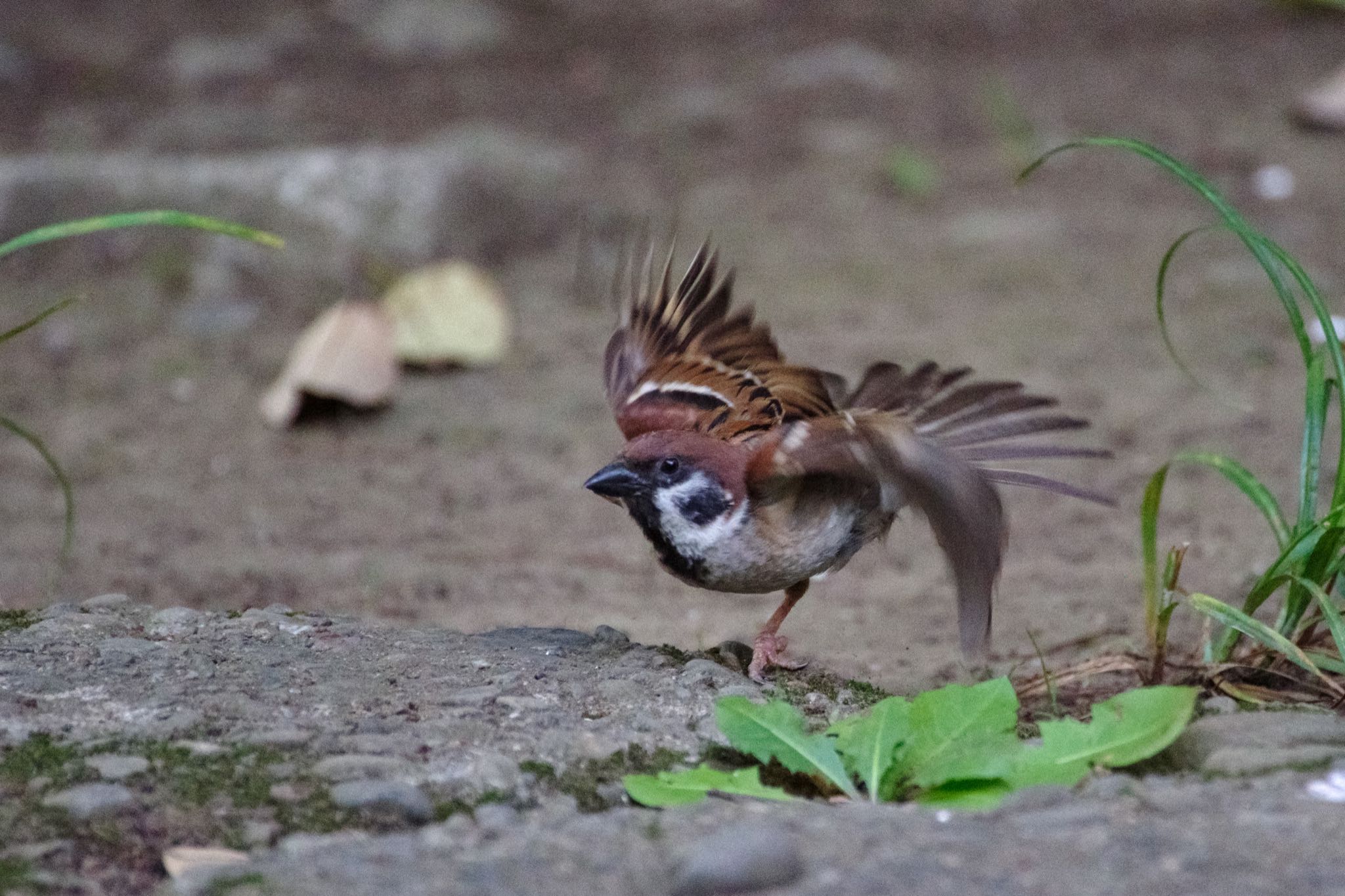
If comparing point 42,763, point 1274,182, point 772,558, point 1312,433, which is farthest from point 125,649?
point 1274,182

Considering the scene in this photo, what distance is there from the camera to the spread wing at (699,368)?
3678 millimetres

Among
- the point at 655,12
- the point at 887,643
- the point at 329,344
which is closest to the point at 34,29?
the point at 655,12

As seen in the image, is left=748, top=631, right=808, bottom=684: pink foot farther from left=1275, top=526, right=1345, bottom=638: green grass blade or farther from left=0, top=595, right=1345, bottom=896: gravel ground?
left=1275, top=526, right=1345, bottom=638: green grass blade

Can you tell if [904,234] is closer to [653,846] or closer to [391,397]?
[391,397]

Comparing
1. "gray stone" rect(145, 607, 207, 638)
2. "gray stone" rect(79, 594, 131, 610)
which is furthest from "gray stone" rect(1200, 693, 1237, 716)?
"gray stone" rect(79, 594, 131, 610)

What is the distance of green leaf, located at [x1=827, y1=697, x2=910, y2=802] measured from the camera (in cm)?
262

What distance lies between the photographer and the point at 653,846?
2.34m

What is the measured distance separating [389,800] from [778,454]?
1190mm

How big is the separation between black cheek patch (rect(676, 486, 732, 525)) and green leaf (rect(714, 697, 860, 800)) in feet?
2.28

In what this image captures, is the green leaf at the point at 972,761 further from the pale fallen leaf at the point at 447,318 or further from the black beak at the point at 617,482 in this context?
the pale fallen leaf at the point at 447,318

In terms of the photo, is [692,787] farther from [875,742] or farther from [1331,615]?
[1331,615]

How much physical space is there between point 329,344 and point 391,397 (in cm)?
33

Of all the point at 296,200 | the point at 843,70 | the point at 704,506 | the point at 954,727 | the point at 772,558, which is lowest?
the point at 954,727

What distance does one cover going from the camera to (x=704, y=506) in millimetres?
3369
